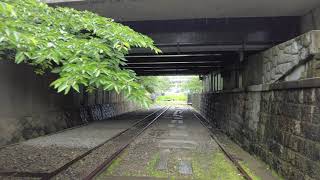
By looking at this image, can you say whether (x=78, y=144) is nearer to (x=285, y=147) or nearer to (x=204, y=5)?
(x=204, y=5)

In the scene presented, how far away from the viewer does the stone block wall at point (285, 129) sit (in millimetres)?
6934

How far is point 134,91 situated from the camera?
3.63 meters

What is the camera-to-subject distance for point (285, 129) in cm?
862

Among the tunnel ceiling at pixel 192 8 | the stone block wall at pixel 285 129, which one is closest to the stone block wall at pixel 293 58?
the stone block wall at pixel 285 129

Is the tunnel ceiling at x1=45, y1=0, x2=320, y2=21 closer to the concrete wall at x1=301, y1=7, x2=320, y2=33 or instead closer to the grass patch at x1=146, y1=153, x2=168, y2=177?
the concrete wall at x1=301, y1=7, x2=320, y2=33

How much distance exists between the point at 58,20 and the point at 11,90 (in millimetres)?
10618

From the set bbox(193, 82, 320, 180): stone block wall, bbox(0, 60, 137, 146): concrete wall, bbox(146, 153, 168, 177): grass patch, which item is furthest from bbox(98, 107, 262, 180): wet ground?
bbox(0, 60, 137, 146): concrete wall

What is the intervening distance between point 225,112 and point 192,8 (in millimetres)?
8536

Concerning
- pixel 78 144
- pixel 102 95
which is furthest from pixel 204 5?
pixel 102 95

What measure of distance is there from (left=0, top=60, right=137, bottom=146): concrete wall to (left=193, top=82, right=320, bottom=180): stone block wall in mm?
8427

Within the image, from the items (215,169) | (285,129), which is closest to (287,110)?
(285,129)

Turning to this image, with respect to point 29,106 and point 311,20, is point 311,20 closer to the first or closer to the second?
point 311,20

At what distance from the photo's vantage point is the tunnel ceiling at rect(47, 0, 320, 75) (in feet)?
39.5

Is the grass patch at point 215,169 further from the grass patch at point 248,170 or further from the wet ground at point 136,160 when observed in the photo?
the grass patch at point 248,170
